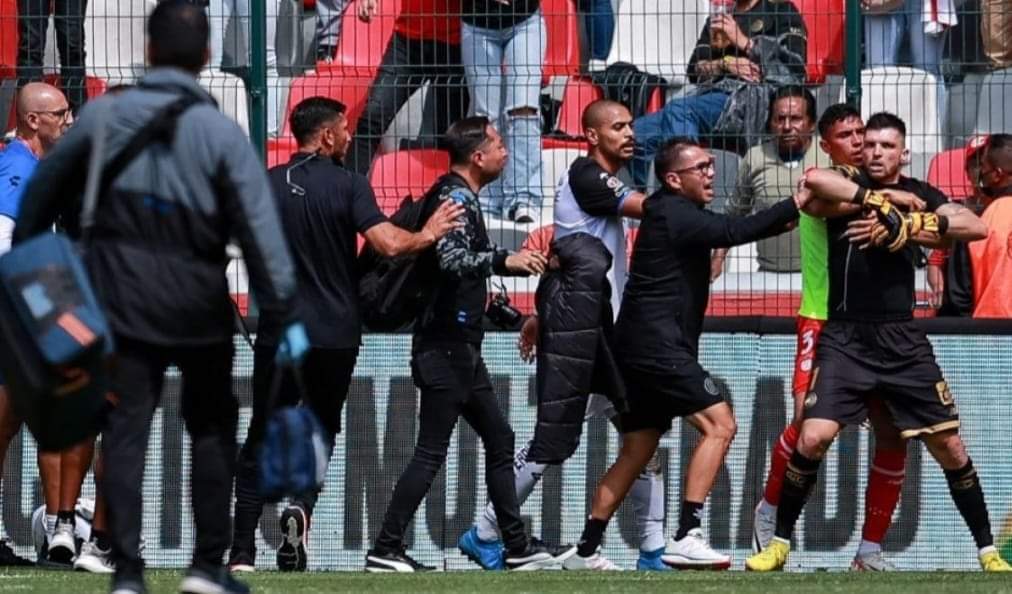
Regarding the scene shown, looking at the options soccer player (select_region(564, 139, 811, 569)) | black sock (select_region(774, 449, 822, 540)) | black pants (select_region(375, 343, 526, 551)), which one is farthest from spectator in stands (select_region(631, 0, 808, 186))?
black sock (select_region(774, 449, 822, 540))

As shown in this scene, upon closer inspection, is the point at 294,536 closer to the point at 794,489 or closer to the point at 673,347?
the point at 673,347

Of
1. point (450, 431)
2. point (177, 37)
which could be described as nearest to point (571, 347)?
point (450, 431)

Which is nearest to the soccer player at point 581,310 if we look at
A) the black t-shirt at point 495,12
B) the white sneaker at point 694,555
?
the white sneaker at point 694,555

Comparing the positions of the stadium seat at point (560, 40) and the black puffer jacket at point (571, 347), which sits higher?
the stadium seat at point (560, 40)

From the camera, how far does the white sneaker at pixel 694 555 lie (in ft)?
35.0

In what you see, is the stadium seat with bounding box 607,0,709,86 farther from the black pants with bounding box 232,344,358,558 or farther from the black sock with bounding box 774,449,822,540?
the black pants with bounding box 232,344,358,558

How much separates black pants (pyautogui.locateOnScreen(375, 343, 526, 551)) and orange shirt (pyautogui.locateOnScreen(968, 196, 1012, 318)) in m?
2.91

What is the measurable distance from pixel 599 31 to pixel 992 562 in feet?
12.8

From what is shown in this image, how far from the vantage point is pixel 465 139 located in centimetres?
1061

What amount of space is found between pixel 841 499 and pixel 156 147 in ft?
19.6

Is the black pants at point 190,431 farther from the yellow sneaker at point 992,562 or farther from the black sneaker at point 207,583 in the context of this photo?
the yellow sneaker at point 992,562

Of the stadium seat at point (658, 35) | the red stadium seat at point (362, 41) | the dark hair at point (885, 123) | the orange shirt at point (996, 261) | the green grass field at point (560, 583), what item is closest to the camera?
the green grass field at point (560, 583)

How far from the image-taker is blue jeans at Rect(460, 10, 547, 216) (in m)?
12.2

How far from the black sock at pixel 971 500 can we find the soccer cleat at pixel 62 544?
426cm
